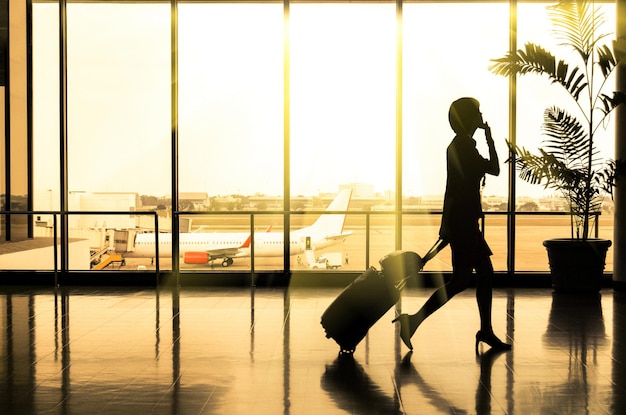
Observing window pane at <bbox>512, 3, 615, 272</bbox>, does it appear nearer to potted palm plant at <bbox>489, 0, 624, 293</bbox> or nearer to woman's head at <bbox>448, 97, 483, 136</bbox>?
potted palm plant at <bbox>489, 0, 624, 293</bbox>

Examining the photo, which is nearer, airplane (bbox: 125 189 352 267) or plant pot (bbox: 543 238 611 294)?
plant pot (bbox: 543 238 611 294)

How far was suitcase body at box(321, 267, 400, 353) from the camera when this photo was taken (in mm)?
4504

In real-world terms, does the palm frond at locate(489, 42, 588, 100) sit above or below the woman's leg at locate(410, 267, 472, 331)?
above

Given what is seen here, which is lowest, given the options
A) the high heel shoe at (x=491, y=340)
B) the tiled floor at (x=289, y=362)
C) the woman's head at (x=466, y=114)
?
the tiled floor at (x=289, y=362)

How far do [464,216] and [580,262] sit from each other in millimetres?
3137

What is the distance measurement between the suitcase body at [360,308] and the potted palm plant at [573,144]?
3.22m

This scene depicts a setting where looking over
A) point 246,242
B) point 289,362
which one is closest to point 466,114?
point 289,362

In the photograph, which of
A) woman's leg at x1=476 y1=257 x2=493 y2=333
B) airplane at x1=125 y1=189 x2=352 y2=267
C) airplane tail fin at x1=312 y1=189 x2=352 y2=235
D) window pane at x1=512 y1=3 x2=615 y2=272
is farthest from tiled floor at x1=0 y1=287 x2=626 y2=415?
airplane tail fin at x1=312 y1=189 x2=352 y2=235

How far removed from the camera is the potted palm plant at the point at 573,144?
7133mm

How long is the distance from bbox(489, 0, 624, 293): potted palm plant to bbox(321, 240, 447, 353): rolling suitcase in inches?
122

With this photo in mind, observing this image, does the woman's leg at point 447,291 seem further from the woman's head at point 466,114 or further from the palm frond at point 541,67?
the palm frond at point 541,67

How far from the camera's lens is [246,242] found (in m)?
13.8

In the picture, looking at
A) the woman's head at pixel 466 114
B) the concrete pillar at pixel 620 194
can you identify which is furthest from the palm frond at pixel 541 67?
the woman's head at pixel 466 114

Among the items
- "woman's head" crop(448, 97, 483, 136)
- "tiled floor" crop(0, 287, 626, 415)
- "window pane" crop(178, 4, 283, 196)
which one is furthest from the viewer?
"window pane" crop(178, 4, 283, 196)
